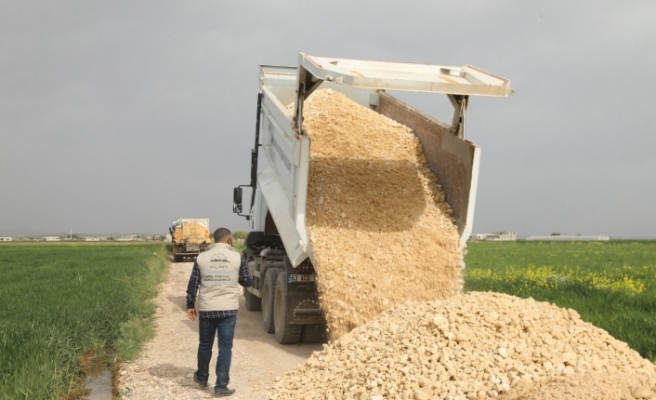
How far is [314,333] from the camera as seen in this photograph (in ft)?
30.2

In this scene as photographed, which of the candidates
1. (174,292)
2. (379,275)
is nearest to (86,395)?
(379,275)

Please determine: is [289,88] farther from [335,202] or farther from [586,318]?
[586,318]

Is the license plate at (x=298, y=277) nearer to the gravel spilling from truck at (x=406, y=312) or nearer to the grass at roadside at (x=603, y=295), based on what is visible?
the gravel spilling from truck at (x=406, y=312)

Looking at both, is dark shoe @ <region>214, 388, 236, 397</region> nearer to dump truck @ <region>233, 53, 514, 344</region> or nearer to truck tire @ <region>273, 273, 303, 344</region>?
dump truck @ <region>233, 53, 514, 344</region>

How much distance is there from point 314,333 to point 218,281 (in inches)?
111

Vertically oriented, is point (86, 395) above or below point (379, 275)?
below

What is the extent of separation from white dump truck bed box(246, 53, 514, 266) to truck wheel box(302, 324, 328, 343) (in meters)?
1.16

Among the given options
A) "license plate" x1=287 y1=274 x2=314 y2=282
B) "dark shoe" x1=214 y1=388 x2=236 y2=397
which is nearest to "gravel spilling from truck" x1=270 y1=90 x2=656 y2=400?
"dark shoe" x1=214 y1=388 x2=236 y2=397

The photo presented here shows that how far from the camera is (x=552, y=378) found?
5230 millimetres

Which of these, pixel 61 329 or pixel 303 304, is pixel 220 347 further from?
pixel 61 329

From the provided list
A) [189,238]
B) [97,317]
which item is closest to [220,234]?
[97,317]

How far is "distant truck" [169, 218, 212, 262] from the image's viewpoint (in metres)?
31.5

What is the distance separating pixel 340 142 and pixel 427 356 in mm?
4295

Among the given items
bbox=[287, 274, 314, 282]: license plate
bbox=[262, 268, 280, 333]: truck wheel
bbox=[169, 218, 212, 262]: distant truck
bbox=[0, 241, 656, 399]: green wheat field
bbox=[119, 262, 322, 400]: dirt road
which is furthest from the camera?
bbox=[169, 218, 212, 262]: distant truck
